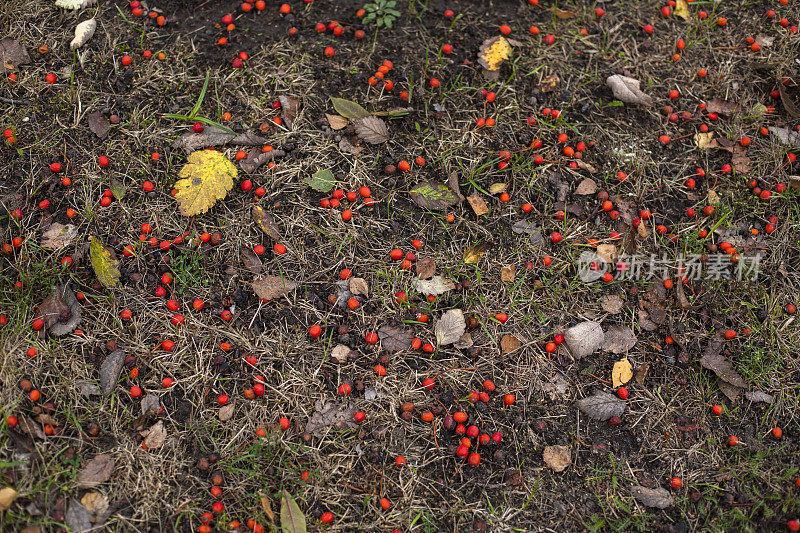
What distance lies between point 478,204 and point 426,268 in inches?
22.0

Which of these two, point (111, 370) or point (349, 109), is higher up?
point (349, 109)

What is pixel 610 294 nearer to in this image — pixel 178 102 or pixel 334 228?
pixel 334 228

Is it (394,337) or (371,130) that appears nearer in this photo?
(394,337)

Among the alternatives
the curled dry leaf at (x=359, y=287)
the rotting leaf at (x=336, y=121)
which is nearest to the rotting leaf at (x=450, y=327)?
the curled dry leaf at (x=359, y=287)

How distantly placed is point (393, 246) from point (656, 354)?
5.59ft

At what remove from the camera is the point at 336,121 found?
3561 millimetres

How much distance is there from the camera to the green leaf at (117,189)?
10.8 ft

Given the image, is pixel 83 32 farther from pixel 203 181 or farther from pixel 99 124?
pixel 203 181

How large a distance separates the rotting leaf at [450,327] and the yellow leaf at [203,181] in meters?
1.54

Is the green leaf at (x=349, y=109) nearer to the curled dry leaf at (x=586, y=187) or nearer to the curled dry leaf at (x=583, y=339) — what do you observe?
the curled dry leaf at (x=586, y=187)

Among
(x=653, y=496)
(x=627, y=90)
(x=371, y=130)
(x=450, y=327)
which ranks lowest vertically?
(x=653, y=496)

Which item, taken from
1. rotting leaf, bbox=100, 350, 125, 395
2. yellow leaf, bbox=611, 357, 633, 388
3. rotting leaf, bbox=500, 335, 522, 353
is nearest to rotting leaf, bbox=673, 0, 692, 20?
yellow leaf, bbox=611, 357, 633, 388

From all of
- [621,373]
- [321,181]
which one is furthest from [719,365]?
[321,181]

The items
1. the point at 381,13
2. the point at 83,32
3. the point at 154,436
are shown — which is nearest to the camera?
the point at 154,436
